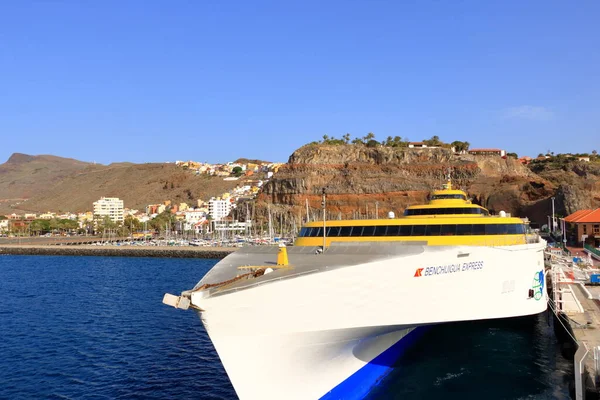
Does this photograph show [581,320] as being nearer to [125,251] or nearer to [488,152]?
[125,251]

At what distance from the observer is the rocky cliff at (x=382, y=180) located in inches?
3893

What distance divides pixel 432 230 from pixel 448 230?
61 cm

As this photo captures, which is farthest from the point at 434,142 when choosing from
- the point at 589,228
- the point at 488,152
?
the point at 589,228

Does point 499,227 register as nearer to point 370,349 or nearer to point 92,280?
point 370,349

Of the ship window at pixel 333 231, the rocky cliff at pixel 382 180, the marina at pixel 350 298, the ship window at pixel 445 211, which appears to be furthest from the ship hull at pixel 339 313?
the rocky cliff at pixel 382 180

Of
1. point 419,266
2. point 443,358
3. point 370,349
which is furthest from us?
point 443,358

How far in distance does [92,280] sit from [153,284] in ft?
28.4

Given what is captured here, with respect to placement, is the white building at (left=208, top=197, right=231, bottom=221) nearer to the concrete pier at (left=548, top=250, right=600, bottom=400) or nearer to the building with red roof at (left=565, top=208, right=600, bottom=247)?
the building with red roof at (left=565, top=208, right=600, bottom=247)

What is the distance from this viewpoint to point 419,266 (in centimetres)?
1440

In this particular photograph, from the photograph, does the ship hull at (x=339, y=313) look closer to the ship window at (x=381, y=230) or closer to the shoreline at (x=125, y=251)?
the ship window at (x=381, y=230)

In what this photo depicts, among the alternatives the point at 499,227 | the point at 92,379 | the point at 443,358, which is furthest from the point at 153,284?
the point at 499,227

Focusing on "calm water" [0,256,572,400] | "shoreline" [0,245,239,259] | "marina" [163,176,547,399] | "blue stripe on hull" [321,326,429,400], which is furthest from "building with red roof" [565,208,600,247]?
"shoreline" [0,245,239,259]

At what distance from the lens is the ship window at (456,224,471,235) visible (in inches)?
736

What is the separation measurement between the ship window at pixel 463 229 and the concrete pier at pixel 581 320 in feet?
17.7
